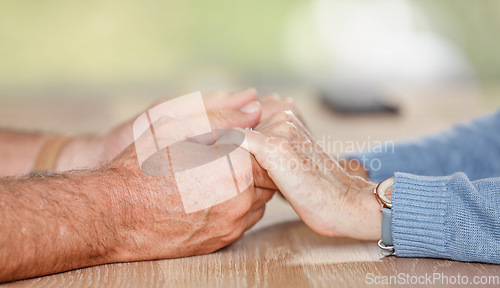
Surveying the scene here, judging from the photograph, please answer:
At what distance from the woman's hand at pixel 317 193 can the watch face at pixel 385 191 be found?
0.02 metres

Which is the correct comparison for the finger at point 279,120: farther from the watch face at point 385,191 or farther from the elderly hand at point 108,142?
the watch face at point 385,191

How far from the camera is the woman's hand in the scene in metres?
0.95

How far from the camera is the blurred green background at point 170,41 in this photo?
15.1 ft

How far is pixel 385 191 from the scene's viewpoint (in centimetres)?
95

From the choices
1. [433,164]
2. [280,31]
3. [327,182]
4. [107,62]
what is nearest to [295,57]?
[280,31]

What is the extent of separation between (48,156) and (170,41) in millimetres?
3499

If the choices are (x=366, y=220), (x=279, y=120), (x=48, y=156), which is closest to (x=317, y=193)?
(x=366, y=220)

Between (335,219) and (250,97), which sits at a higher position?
(250,97)

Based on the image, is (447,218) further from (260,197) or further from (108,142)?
(108,142)

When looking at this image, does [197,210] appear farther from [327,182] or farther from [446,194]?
[446,194]

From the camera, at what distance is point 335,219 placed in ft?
3.13

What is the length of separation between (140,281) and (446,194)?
50 cm

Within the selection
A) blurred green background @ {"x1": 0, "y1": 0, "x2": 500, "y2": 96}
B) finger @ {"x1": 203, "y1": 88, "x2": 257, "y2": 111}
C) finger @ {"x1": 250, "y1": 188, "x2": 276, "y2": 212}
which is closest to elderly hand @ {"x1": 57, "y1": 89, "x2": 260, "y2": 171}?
finger @ {"x1": 203, "y1": 88, "x2": 257, "y2": 111}

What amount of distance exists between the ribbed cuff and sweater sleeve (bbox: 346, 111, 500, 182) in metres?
0.43
